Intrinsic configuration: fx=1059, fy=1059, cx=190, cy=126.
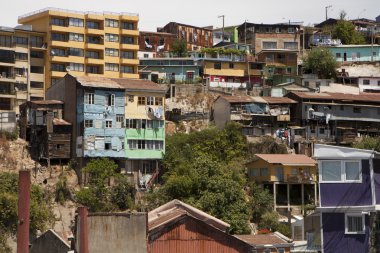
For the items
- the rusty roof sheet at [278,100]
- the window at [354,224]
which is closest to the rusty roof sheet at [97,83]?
the rusty roof sheet at [278,100]

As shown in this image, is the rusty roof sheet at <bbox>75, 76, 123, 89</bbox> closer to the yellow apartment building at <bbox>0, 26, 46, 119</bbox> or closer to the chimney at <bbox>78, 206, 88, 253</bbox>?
the yellow apartment building at <bbox>0, 26, 46, 119</bbox>

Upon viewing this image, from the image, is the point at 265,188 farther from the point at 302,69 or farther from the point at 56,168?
the point at 302,69

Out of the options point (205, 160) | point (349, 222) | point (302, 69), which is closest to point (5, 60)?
point (205, 160)

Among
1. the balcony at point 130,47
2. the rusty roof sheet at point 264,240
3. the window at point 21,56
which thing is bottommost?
the rusty roof sheet at point 264,240

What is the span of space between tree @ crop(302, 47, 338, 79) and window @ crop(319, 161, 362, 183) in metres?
62.4

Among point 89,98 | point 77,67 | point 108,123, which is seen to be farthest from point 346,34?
point 89,98

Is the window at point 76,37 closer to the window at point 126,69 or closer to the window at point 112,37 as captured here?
the window at point 112,37

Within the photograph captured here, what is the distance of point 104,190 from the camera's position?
6944cm

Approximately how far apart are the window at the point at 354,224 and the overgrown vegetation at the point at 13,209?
25763 mm

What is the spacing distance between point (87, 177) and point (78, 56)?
2201 cm

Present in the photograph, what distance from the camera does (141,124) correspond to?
7725 cm

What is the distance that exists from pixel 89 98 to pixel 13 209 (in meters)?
14.9

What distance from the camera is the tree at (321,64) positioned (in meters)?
99.1

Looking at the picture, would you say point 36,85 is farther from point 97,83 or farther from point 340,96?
point 340,96
